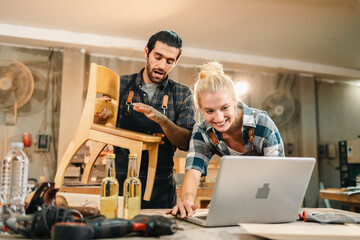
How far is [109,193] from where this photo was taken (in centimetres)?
114

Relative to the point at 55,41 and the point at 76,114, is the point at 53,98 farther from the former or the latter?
the point at 55,41

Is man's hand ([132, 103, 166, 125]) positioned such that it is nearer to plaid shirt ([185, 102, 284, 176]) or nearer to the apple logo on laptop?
plaid shirt ([185, 102, 284, 176])

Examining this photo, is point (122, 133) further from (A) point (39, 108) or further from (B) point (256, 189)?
(A) point (39, 108)

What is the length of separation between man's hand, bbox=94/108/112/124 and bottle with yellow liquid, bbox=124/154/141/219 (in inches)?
32.4

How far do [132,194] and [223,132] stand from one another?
0.67 metres

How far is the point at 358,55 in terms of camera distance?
570 cm

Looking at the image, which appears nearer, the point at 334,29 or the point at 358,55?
the point at 334,29

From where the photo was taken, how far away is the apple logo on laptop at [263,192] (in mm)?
1066

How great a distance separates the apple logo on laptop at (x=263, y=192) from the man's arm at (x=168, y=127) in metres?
0.78

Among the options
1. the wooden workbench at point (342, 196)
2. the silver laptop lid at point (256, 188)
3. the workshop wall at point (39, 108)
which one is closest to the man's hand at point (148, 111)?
the silver laptop lid at point (256, 188)

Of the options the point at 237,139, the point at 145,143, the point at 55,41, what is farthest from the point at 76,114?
the point at 237,139

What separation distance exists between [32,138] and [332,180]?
17.5 feet

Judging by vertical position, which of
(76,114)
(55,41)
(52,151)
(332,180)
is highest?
(55,41)

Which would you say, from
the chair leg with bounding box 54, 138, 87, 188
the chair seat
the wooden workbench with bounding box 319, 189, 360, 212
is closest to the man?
the chair seat
